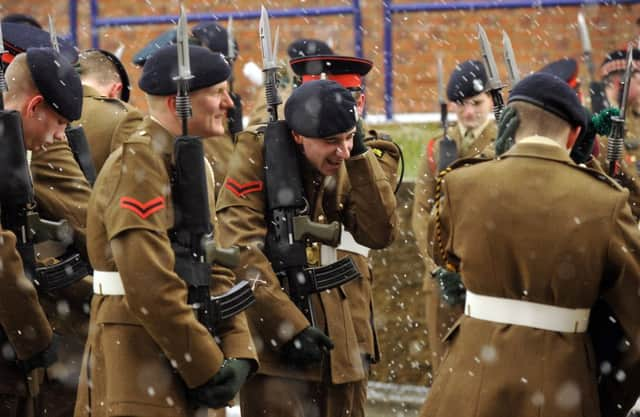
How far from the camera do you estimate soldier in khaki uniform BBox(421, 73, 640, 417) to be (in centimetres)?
395

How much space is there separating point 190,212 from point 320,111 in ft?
3.26

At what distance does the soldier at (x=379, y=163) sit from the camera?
5.34 meters

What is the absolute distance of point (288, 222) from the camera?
195 inches

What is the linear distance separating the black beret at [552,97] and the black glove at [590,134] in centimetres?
59

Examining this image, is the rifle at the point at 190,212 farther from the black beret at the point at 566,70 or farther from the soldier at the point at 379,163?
the black beret at the point at 566,70

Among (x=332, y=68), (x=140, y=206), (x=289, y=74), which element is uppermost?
(x=332, y=68)

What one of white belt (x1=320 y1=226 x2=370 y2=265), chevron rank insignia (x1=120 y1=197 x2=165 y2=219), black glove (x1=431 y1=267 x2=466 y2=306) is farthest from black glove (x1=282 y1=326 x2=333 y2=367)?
chevron rank insignia (x1=120 y1=197 x2=165 y2=219)

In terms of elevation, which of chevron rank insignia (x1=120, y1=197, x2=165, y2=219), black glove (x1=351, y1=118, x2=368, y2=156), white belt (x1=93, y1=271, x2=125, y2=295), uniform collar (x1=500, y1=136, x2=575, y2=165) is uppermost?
uniform collar (x1=500, y1=136, x2=575, y2=165)

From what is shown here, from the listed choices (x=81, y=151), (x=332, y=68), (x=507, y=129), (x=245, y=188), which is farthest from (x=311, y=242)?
(x=507, y=129)

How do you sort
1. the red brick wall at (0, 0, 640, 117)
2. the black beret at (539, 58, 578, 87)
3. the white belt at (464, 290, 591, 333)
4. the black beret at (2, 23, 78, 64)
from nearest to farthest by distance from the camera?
the white belt at (464, 290, 591, 333) → the black beret at (2, 23, 78, 64) → the black beret at (539, 58, 578, 87) → the red brick wall at (0, 0, 640, 117)

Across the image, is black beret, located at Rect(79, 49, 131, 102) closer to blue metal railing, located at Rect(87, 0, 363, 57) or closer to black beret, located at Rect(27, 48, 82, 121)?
black beret, located at Rect(27, 48, 82, 121)

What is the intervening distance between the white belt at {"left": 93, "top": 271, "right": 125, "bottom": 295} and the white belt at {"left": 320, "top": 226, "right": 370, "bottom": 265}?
128 cm

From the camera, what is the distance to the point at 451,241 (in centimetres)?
428

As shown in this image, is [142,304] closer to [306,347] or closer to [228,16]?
[306,347]
